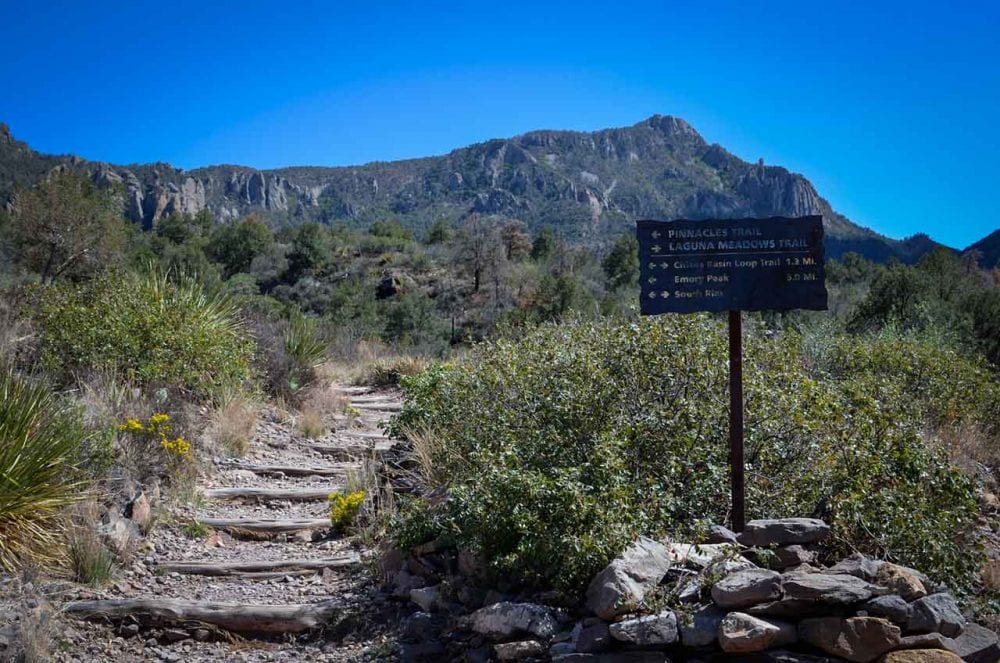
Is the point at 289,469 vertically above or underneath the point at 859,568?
underneath

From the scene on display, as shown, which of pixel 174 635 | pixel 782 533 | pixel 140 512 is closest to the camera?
pixel 782 533

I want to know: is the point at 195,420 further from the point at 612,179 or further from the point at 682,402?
the point at 612,179

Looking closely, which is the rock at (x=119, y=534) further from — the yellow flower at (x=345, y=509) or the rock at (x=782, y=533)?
the rock at (x=782, y=533)

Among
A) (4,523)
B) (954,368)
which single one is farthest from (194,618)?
(954,368)

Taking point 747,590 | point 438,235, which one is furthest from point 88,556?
point 438,235

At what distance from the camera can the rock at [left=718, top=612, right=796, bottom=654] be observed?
3.32 meters

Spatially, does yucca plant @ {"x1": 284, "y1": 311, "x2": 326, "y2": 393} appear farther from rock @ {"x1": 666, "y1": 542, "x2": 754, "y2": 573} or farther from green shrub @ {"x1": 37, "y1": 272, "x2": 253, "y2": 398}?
rock @ {"x1": 666, "y1": 542, "x2": 754, "y2": 573}

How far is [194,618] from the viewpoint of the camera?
16.0 feet

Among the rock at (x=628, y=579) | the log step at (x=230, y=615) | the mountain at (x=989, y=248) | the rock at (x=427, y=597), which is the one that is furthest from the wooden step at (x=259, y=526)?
the mountain at (x=989, y=248)

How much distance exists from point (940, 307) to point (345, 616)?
15.1 metres

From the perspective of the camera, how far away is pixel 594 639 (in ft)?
11.5

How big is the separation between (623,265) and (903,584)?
30984 mm

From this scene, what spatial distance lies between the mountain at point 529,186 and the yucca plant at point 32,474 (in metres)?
53.9

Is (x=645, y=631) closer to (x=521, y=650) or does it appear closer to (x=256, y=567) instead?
(x=521, y=650)
